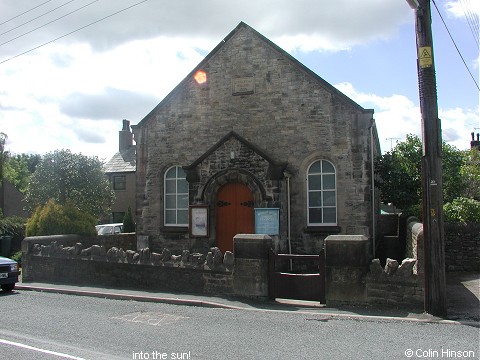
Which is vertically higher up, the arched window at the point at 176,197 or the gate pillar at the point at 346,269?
the arched window at the point at 176,197

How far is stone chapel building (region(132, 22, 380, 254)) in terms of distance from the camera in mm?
15328

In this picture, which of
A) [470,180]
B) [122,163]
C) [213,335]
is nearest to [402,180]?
[470,180]

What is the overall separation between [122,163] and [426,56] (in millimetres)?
35751

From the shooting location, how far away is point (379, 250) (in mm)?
18219

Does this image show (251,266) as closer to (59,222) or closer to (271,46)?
(271,46)

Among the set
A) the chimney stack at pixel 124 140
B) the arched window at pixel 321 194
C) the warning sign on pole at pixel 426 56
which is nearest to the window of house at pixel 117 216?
the chimney stack at pixel 124 140

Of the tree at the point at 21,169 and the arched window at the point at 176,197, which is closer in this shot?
the arched window at the point at 176,197

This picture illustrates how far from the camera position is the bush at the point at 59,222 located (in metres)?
16.9

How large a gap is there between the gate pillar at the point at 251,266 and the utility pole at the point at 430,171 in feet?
11.1

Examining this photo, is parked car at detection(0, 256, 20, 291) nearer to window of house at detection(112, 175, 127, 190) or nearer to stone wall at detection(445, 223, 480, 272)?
stone wall at detection(445, 223, 480, 272)

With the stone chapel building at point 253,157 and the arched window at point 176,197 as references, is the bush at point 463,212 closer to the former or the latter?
the stone chapel building at point 253,157

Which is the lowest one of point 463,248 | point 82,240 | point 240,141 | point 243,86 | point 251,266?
point 251,266

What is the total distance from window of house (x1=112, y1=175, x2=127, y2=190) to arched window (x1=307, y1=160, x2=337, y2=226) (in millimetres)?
27320

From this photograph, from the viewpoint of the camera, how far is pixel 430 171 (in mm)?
8953
